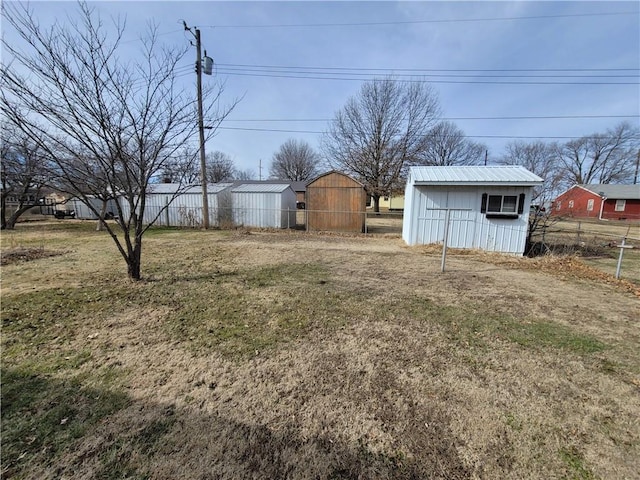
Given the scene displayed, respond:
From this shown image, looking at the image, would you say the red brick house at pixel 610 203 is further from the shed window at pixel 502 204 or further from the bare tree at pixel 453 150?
the shed window at pixel 502 204

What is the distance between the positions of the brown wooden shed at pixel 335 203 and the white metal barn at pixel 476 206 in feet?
14.1

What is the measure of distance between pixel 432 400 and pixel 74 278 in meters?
6.68

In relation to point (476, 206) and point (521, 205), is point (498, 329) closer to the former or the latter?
point (476, 206)

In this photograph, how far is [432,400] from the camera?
2312mm

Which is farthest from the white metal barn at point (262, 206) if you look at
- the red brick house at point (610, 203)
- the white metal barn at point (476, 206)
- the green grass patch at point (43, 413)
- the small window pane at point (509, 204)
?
the red brick house at point (610, 203)

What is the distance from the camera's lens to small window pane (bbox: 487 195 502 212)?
912cm

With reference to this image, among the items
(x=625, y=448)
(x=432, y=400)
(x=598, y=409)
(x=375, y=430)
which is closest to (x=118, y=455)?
(x=375, y=430)

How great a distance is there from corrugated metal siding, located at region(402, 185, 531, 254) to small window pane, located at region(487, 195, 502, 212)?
144mm

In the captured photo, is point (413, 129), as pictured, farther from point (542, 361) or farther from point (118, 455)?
point (118, 455)

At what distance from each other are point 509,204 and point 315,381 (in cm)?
937

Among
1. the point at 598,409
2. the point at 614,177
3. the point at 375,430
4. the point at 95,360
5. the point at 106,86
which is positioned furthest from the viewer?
the point at 614,177

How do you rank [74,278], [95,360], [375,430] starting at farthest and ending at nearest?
[74,278] < [95,360] < [375,430]

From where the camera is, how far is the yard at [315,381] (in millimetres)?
1766

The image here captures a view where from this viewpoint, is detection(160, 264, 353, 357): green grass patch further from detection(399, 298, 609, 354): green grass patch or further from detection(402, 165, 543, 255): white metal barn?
detection(402, 165, 543, 255): white metal barn
